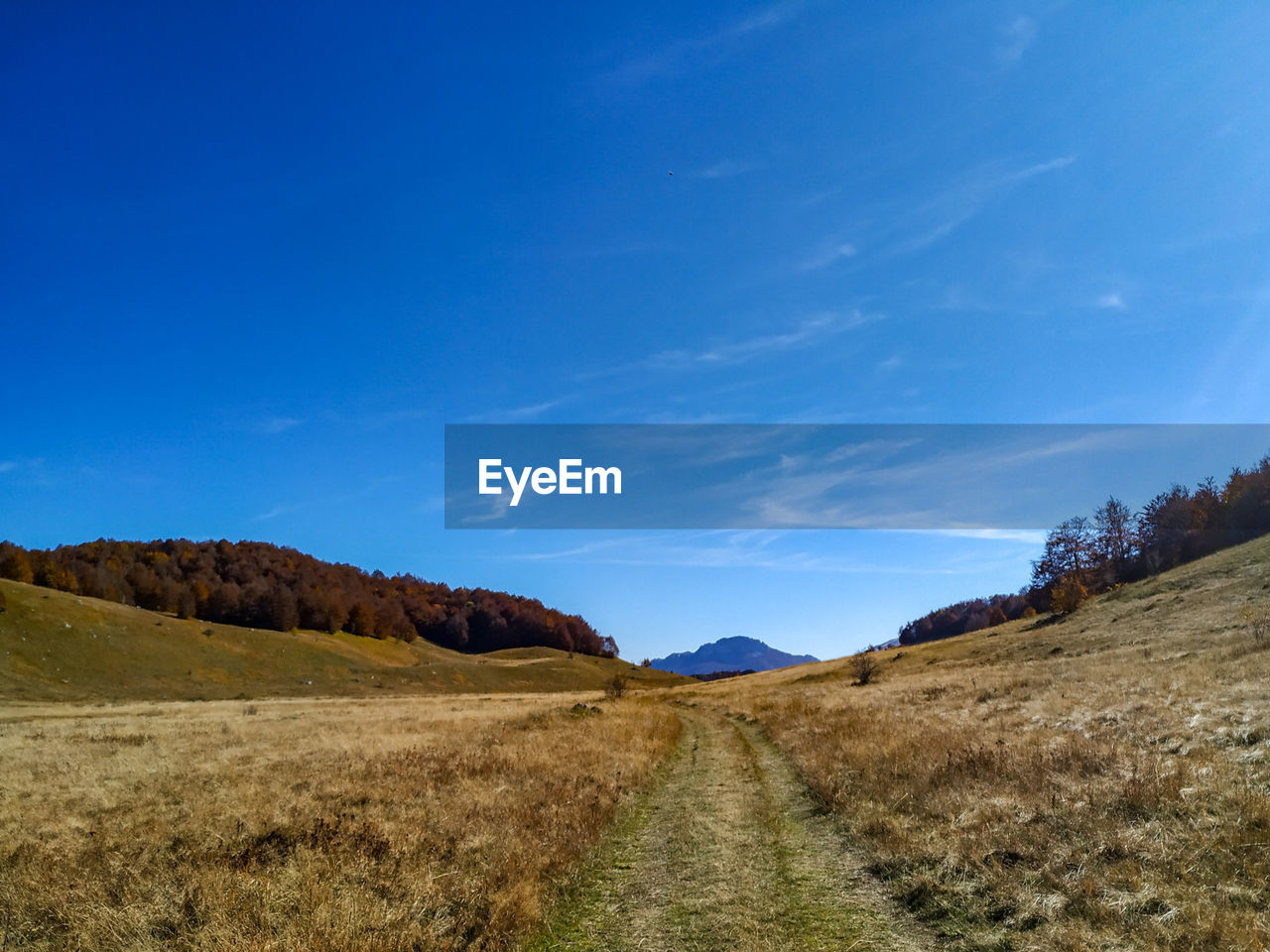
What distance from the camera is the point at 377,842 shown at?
1134 cm

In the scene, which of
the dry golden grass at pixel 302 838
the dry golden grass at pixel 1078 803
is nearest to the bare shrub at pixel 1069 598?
the dry golden grass at pixel 1078 803

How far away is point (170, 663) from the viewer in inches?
3511

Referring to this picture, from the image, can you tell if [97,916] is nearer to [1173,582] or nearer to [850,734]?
[850,734]

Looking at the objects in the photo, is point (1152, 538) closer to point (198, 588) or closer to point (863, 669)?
point (863, 669)

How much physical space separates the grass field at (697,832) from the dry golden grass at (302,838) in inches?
2.7

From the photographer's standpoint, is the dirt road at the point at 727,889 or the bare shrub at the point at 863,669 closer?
the dirt road at the point at 727,889

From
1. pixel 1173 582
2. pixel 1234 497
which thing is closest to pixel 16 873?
pixel 1173 582

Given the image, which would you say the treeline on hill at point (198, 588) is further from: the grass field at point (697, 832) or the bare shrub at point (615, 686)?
the grass field at point (697, 832)

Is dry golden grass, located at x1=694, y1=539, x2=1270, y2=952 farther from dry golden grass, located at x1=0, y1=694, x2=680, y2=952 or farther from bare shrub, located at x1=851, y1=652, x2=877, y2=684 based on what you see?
bare shrub, located at x1=851, y1=652, x2=877, y2=684

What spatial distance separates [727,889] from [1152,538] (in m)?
112

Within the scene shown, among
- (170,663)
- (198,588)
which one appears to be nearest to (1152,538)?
(170,663)

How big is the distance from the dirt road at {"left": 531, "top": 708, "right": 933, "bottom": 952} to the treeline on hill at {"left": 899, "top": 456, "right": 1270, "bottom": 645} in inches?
3048

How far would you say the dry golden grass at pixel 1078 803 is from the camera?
7461 millimetres

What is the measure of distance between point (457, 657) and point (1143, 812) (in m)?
193
